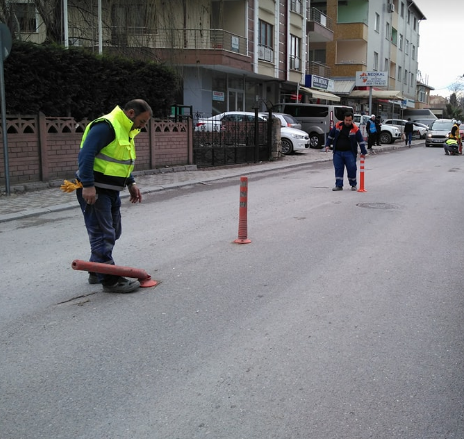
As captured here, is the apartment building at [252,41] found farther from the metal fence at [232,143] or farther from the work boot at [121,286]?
the work boot at [121,286]

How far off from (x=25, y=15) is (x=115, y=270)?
1242 cm

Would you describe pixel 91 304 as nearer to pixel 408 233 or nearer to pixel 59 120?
pixel 408 233

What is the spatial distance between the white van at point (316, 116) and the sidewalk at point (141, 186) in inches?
285

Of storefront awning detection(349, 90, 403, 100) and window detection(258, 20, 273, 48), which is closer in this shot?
window detection(258, 20, 273, 48)

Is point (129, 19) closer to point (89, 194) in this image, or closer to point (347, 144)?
point (347, 144)

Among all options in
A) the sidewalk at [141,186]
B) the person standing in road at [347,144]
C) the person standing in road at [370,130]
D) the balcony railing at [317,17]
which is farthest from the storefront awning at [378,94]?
the person standing in road at [347,144]

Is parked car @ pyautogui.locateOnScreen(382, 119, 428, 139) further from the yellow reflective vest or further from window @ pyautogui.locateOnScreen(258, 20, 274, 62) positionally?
the yellow reflective vest

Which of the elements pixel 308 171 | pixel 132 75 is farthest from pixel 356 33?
pixel 132 75

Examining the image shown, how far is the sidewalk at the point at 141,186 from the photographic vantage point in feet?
32.9

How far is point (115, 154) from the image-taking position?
5.05 meters

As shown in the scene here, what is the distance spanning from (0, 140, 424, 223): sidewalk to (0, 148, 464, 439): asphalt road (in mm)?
1690

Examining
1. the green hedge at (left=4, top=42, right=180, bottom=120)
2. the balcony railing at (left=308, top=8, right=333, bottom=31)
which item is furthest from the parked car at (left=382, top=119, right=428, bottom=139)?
the green hedge at (left=4, top=42, right=180, bottom=120)

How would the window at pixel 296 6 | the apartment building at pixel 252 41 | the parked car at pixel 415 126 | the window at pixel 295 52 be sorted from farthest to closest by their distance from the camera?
the parked car at pixel 415 126 < the window at pixel 295 52 < the window at pixel 296 6 < the apartment building at pixel 252 41

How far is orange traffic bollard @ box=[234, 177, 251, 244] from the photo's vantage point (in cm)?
721
